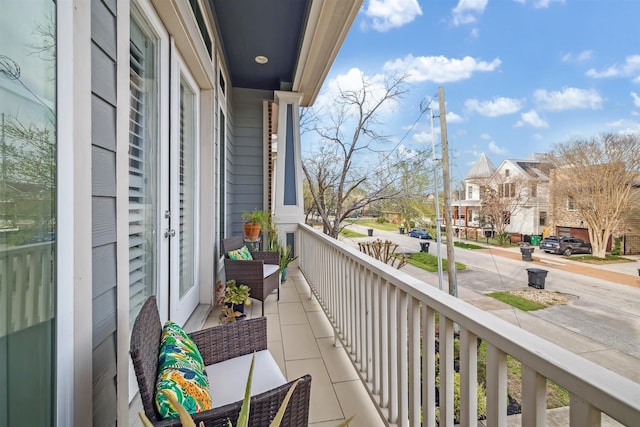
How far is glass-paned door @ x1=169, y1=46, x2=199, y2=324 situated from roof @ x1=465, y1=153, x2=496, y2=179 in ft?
15.3

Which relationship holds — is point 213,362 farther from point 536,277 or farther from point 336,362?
point 536,277

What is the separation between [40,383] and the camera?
73 cm

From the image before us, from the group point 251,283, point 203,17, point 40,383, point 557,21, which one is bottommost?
point 251,283

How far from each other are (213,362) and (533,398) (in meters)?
1.25

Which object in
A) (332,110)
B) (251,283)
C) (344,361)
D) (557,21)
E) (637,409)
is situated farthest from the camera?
(332,110)

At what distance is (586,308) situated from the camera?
2166 mm

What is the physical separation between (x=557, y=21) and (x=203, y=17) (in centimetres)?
443

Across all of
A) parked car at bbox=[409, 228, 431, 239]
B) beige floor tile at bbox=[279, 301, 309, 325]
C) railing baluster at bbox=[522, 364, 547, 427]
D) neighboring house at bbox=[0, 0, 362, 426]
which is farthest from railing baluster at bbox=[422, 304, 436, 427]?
parked car at bbox=[409, 228, 431, 239]

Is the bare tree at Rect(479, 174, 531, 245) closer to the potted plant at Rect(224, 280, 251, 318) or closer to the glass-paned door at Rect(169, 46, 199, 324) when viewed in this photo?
the potted plant at Rect(224, 280, 251, 318)

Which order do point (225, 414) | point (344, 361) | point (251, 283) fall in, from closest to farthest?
point (225, 414)
point (344, 361)
point (251, 283)

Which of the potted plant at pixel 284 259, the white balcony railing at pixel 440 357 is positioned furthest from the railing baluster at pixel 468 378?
the potted plant at pixel 284 259

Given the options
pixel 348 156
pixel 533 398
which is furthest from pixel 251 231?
pixel 348 156

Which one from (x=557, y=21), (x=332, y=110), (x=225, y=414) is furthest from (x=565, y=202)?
(x=332, y=110)

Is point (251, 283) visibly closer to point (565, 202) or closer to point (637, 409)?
point (637, 409)
